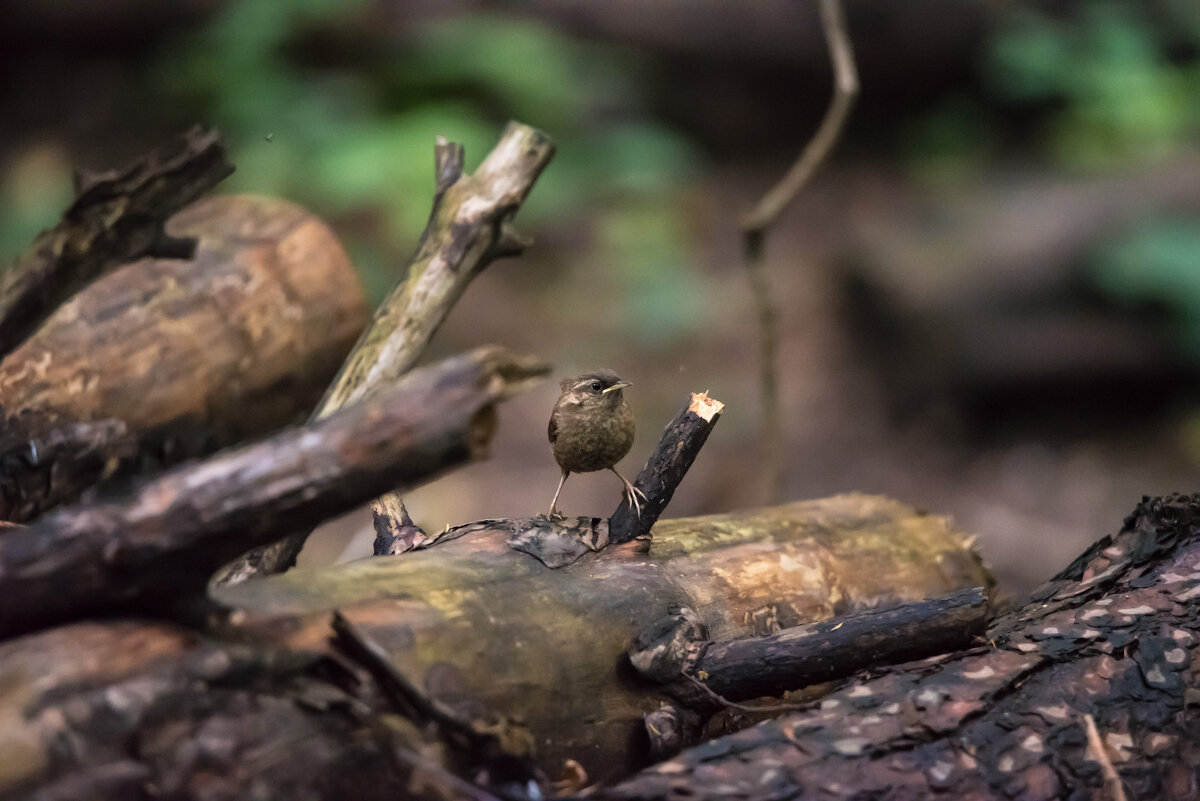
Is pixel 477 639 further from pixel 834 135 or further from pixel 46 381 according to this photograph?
pixel 834 135

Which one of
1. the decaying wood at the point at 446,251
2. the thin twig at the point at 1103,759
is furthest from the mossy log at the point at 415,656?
the decaying wood at the point at 446,251

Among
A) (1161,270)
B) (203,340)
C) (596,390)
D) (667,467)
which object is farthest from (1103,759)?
(1161,270)

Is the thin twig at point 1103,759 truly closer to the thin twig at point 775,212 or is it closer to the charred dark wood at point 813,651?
the charred dark wood at point 813,651

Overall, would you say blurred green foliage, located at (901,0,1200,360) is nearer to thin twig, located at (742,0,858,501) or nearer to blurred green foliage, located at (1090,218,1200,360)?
blurred green foliage, located at (1090,218,1200,360)

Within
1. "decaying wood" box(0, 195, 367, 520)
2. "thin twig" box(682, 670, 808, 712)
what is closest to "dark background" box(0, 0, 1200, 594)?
"decaying wood" box(0, 195, 367, 520)

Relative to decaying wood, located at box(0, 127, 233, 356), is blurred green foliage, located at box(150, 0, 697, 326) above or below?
above
